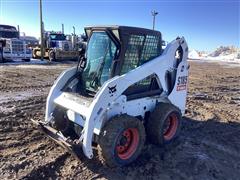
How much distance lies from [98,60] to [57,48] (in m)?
20.9

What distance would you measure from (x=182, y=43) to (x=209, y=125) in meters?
2.20

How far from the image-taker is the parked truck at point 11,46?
2217 cm

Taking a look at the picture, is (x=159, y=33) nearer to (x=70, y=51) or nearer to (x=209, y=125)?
(x=209, y=125)

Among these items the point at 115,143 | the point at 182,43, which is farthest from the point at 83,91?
the point at 182,43

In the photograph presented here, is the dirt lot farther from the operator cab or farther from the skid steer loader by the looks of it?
the operator cab

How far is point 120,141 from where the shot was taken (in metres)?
4.62

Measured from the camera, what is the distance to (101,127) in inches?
175

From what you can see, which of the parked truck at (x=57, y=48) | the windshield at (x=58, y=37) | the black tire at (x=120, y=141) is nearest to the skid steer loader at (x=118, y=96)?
the black tire at (x=120, y=141)

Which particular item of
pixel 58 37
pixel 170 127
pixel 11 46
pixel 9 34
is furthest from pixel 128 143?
pixel 58 37

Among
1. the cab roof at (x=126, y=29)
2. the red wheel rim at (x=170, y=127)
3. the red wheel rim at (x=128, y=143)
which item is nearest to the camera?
the red wheel rim at (x=128, y=143)

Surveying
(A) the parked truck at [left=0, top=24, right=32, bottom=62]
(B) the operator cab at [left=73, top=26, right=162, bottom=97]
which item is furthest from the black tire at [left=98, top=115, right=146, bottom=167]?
(A) the parked truck at [left=0, top=24, right=32, bottom=62]

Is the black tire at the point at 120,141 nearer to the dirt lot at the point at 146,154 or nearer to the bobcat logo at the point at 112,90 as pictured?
the dirt lot at the point at 146,154

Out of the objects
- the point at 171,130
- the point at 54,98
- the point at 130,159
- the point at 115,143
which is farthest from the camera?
the point at 171,130

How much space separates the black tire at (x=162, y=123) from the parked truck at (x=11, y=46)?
1894 cm
